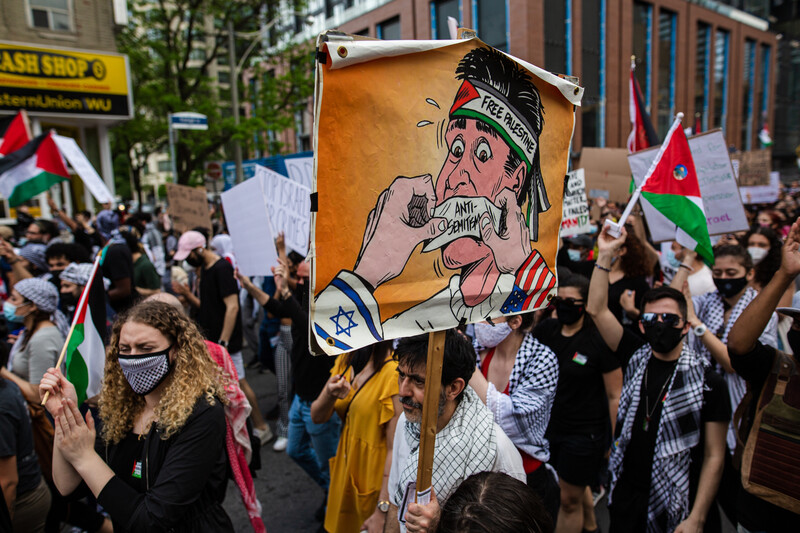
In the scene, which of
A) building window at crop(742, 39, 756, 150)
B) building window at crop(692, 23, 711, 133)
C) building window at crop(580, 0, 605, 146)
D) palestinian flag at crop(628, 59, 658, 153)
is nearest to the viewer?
palestinian flag at crop(628, 59, 658, 153)

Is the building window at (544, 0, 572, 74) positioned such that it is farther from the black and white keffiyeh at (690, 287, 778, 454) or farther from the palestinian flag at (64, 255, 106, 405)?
the palestinian flag at (64, 255, 106, 405)

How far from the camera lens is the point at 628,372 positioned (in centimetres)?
307

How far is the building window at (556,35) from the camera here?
86.0 feet

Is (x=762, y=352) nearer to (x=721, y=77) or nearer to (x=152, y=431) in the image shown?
(x=152, y=431)

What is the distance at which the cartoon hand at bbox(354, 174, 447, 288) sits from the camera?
61.1 inches

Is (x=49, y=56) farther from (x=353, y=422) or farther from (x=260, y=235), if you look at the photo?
(x=353, y=422)

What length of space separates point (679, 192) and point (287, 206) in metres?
2.87

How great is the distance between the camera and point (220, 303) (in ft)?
16.7

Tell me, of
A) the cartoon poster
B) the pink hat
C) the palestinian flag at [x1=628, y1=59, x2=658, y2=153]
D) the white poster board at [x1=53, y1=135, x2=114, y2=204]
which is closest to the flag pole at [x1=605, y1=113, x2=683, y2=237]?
the cartoon poster

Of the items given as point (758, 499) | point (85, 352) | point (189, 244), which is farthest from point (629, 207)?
point (189, 244)

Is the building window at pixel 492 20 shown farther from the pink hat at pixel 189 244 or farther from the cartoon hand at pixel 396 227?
the cartoon hand at pixel 396 227

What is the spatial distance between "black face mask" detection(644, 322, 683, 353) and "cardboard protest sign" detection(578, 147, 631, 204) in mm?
6295

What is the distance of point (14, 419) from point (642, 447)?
3.23 metres

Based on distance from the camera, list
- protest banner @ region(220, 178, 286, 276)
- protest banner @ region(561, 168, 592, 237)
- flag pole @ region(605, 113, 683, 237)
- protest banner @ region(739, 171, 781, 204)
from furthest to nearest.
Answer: protest banner @ region(739, 171, 781, 204)
protest banner @ region(561, 168, 592, 237)
protest banner @ region(220, 178, 286, 276)
flag pole @ region(605, 113, 683, 237)
